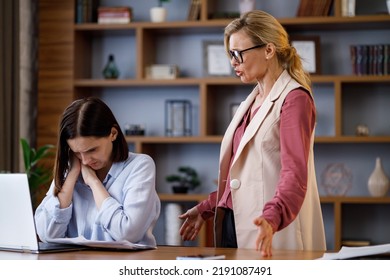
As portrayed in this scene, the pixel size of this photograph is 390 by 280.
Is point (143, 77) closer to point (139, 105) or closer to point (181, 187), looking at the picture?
point (139, 105)

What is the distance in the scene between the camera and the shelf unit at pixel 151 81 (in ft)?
15.8

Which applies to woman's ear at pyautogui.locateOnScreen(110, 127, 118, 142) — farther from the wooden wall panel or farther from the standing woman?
the wooden wall panel

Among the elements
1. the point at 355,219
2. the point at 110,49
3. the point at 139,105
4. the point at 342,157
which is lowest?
the point at 355,219

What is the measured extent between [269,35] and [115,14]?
2.88 meters

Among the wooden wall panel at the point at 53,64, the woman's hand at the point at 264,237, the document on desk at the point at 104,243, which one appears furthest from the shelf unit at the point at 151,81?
the woman's hand at the point at 264,237

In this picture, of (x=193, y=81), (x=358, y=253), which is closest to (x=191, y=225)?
(x=358, y=253)

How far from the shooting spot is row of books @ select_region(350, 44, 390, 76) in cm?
481

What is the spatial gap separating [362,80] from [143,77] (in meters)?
1.42

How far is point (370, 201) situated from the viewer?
A: 474 centimetres

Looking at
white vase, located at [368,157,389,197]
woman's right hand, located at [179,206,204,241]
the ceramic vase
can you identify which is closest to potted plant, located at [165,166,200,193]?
the ceramic vase

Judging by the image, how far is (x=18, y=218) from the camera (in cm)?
210

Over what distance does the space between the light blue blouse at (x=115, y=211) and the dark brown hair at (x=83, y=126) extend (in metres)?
0.05

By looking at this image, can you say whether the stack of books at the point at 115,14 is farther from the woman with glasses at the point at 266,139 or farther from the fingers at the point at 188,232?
the fingers at the point at 188,232
